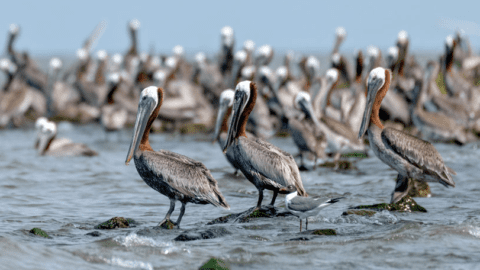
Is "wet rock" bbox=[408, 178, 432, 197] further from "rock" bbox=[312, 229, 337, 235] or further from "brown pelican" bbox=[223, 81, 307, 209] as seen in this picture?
"rock" bbox=[312, 229, 337, 235]

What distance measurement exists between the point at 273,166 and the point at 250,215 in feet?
1.64

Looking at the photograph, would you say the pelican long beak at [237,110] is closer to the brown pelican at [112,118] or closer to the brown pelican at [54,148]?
the brown pelican at [54,148]

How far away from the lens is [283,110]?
548 inches

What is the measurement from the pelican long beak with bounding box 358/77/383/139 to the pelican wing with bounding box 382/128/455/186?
0.92 ft

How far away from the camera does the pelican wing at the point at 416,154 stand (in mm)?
6941

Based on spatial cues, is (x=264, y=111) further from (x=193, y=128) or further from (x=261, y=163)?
(x=261, y=163)

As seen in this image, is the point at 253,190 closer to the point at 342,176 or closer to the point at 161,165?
the point at 342,176

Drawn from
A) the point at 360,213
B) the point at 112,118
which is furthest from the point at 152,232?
the point at 112,118

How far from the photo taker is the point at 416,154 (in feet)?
22.8

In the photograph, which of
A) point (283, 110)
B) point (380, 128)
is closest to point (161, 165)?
point (380, 128)

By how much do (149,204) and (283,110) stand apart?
649cm

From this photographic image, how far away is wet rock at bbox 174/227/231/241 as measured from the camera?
5.81 m

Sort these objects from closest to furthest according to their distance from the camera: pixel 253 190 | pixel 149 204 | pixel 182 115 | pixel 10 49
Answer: pixel 149 204
pixel 253 190
pixel 182 115
pixel 10 49

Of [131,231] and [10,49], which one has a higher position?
[10,49]
